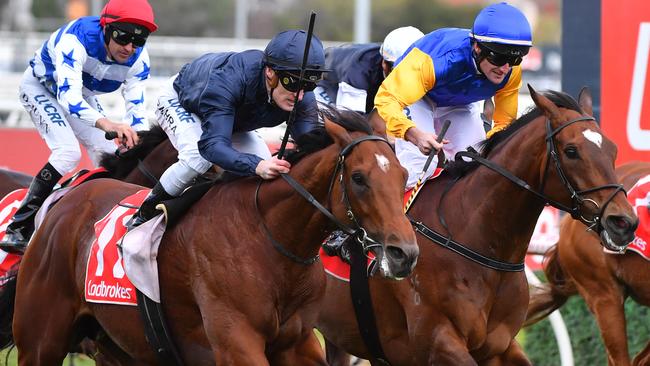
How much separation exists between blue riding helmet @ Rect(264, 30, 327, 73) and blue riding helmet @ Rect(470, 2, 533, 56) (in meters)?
0.90

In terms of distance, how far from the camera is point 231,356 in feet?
15.5

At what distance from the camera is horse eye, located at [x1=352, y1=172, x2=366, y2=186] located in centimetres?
447

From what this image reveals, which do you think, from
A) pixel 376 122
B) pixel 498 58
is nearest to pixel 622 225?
pixel 498 58

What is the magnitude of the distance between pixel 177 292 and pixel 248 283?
17.1 inches

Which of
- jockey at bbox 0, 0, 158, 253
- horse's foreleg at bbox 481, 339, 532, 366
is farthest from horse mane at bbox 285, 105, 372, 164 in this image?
horse's foreleg at bbox 481, 339, 532, 366

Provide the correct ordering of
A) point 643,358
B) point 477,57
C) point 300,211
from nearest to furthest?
point 300,211, point 477,57, point 643,358

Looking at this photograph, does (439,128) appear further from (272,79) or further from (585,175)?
(272,79)

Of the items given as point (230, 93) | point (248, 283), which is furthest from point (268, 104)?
point (248, 283)

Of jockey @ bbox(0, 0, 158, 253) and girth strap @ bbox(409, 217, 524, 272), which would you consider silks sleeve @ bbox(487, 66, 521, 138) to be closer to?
girth strap @ bbox(409, 217, 524, 272)

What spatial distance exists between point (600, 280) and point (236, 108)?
9.54 feet

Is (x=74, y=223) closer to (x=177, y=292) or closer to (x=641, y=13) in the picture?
(x=177, y=292)

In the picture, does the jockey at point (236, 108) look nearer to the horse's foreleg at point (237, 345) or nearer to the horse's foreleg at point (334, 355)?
the horse's foreleg at point (237, 345)

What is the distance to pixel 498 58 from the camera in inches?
219

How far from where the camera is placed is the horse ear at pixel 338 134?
464cm
